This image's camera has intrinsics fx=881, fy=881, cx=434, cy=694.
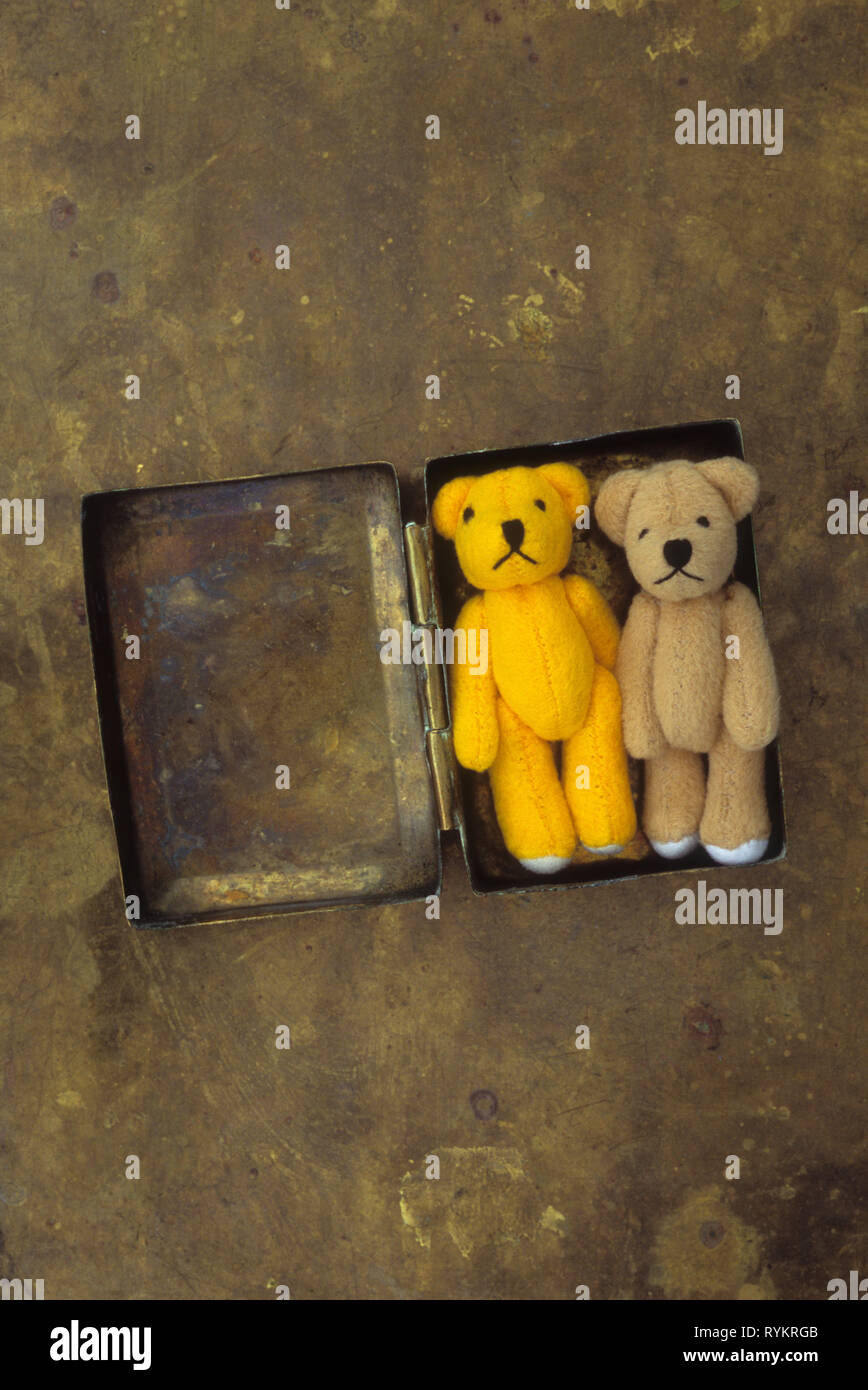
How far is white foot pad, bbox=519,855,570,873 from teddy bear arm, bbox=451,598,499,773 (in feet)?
0.65

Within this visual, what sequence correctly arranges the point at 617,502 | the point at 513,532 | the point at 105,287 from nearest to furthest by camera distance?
the point at 513,532 < the point at 617,502 < the point at 105,287

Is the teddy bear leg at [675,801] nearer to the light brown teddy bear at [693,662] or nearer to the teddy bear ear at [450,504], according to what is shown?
the light brown teddy bear at [693,662]

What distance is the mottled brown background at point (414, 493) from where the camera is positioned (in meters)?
1.81

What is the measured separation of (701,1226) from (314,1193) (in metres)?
0.83

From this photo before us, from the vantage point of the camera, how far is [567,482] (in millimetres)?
1515

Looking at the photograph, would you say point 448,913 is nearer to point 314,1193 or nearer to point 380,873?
point 380,873

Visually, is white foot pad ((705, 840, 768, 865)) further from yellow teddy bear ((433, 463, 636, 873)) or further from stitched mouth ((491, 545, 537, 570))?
stitched mouth ((491, 545, 537, 570))

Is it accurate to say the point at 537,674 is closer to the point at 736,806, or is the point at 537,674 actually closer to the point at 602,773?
the point at 602,773

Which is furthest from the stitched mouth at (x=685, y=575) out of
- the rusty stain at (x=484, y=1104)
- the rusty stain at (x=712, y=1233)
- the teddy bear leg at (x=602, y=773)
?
the rusty stain at (x=712, y=1233)

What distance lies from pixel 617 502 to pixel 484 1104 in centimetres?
128

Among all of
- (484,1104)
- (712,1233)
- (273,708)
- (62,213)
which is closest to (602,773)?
(273,708)

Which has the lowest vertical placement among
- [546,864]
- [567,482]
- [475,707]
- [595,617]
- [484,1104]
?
[484,1104]

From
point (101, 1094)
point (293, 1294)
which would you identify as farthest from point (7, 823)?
point (293, 1294)

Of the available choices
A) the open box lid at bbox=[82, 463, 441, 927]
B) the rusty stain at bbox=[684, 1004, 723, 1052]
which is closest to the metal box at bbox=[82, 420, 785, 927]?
the open box lid at bbox=[82, 463, 441, 927]
